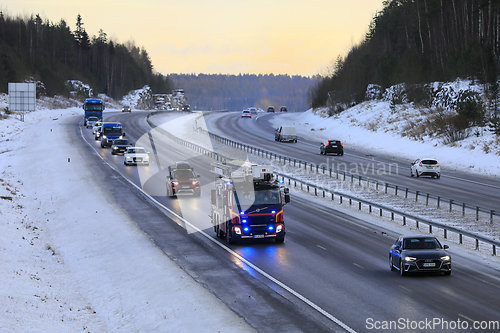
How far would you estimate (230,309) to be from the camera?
12266 mm

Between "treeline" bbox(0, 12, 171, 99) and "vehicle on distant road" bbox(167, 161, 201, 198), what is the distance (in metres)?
88.6

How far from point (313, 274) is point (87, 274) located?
25.0 ft

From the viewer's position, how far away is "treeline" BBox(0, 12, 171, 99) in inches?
5118

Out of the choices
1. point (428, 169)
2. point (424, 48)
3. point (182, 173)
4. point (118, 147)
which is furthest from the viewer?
point (424, 48)

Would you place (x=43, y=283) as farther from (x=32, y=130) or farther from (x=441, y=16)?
(x=441, y=16)

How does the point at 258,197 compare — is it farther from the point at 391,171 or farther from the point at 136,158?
the point at 136,158

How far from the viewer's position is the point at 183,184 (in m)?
30.7

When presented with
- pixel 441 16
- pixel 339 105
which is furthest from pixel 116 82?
pixel 441 16

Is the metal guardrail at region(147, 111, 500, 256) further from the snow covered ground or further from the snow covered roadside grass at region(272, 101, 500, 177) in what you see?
the snow covered roadside grass at region(272, 101, 500, 177)

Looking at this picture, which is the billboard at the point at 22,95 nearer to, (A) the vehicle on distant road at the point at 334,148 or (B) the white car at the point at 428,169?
(A) the vehicle on distant road at the point at 334,148

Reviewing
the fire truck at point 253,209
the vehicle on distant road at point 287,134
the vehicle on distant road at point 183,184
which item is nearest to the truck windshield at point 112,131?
the vehicle on distant road at point 287,134

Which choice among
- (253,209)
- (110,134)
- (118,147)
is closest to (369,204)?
(253,209)

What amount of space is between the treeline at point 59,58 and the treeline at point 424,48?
6856cm

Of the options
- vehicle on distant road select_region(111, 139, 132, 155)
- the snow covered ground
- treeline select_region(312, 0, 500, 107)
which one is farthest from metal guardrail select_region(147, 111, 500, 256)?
treeline select_region(312, 0, 500, 107)
